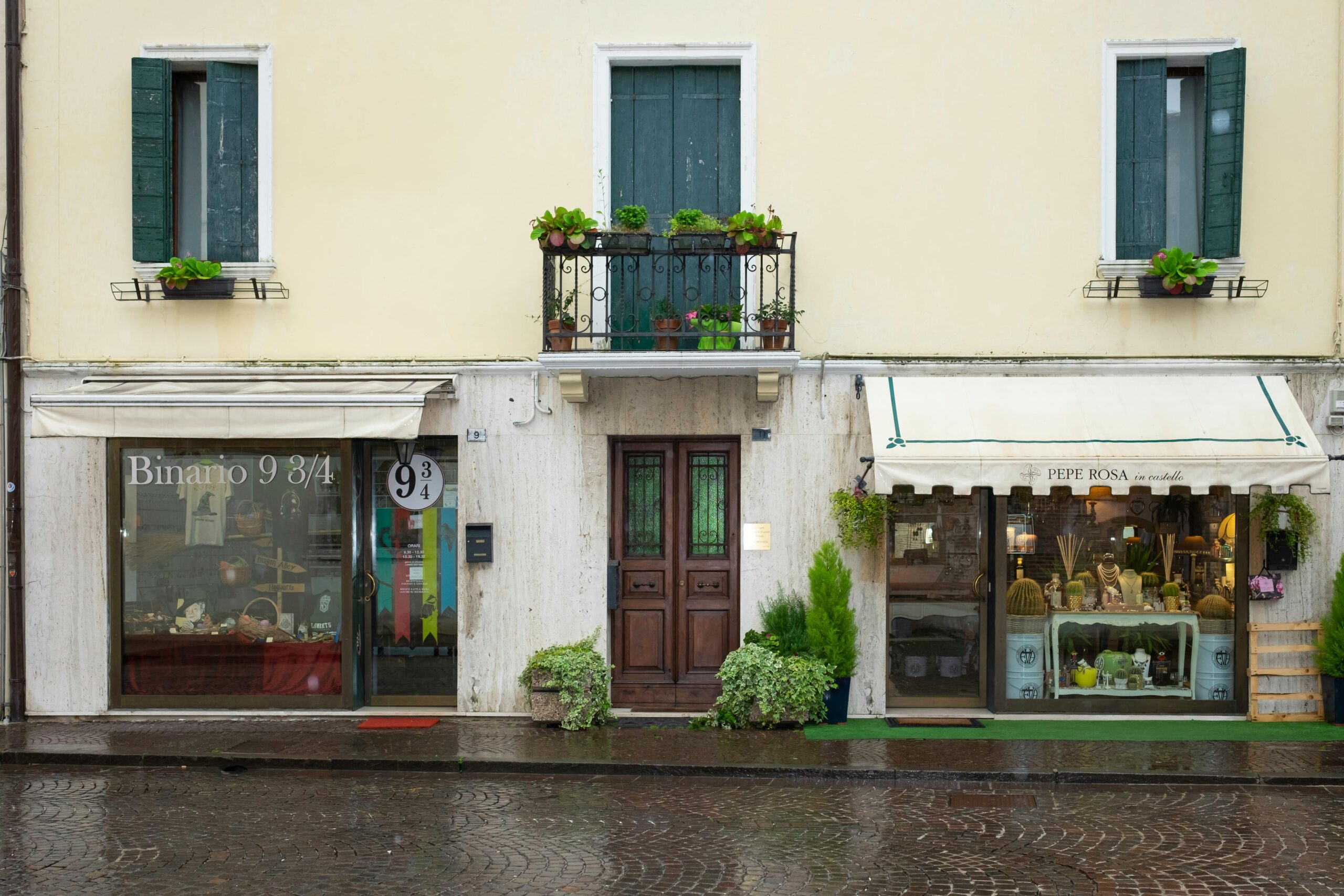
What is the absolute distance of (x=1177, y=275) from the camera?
1077 centimetres

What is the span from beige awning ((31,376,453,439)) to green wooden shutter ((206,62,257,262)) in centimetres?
163

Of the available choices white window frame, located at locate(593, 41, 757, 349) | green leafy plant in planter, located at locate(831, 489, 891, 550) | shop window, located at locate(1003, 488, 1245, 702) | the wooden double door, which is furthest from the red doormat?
shop window, located at locate(1003, 488, 1245, 702)

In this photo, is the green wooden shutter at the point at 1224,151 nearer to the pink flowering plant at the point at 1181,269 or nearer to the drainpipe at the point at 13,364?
the pink flowering plant at the point at 1181,269

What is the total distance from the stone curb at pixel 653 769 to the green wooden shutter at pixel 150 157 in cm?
450

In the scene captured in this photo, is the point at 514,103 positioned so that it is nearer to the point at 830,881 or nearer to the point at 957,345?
the point at 957,345

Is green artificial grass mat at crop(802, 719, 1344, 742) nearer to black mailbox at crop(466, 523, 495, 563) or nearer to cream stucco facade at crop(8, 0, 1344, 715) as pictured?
cream stucco facade at crop(8, 0, 1344, 715)

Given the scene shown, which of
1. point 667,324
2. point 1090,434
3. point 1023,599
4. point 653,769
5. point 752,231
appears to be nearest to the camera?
point 653,769

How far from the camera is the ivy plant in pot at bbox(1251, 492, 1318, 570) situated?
11016 millimetres

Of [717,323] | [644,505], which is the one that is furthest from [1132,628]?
[717,323]

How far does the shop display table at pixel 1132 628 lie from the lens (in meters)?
11.5

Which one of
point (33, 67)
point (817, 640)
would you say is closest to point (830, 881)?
point (817, 640)

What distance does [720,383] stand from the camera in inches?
445

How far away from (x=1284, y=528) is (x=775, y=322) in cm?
494

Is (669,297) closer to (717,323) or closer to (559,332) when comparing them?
(717,323)
